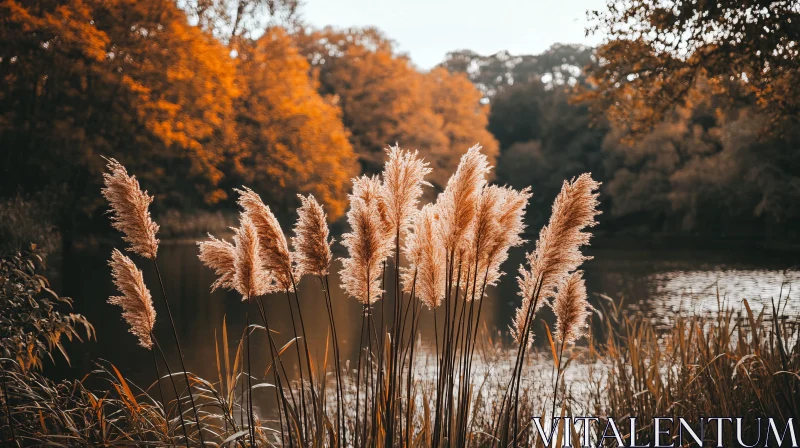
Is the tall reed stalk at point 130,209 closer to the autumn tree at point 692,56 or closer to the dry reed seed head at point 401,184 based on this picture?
the dry reed seed head at point 401,184

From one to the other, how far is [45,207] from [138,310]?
16.9 metres

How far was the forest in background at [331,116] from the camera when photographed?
11.0 meters

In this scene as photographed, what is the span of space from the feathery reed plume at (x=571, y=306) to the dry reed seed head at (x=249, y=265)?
3.65 feet

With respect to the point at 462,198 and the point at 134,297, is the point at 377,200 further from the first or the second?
the point at 134,297

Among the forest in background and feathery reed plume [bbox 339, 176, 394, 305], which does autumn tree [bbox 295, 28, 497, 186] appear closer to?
the forest in background

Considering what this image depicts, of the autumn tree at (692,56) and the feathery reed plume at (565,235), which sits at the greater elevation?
the autumn tree at (692,56)

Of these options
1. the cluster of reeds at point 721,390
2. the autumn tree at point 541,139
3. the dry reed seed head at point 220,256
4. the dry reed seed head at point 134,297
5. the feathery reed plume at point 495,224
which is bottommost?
the cluster of reeds at point 721,390

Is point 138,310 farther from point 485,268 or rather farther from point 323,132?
point 323,132

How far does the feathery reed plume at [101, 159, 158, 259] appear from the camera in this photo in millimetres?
2479

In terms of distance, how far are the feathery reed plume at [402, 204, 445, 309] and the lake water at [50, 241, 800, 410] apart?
290 centimetres

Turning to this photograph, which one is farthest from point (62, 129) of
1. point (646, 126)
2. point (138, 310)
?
point (138, 310)

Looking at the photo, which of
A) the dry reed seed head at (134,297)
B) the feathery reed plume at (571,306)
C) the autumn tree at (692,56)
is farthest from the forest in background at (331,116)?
the dry reed seed head at (134,297)

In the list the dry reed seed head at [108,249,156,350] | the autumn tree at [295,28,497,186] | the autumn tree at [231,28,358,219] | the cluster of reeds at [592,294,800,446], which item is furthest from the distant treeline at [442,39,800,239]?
the dry reed seed head at [108,249,156,350]

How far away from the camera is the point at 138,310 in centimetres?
267
